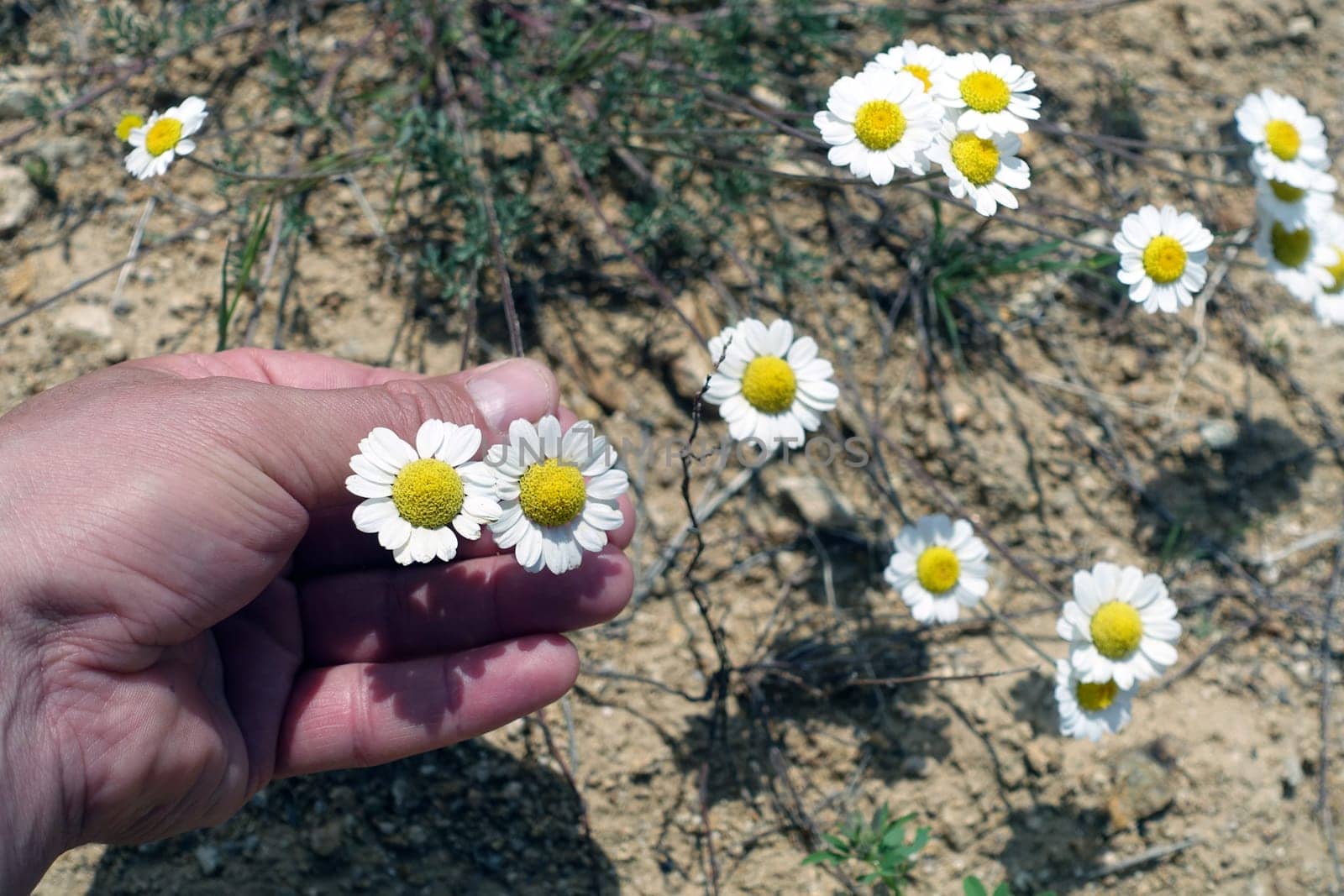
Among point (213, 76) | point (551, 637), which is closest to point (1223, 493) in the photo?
point (551, 637)

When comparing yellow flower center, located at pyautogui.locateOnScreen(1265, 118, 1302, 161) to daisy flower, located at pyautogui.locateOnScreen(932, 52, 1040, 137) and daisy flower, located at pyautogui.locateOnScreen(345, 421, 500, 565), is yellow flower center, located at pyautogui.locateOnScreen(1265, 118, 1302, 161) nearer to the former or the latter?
daisy flower, located at pyautogui.locateOnScreen(932, 52, 1040, 137)

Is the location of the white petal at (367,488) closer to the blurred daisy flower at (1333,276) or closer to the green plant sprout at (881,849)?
the green plant sprout at (881,849)

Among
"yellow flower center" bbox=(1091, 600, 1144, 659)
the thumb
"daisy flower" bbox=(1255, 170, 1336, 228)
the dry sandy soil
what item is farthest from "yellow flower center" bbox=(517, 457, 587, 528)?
"daisy flower" bbox=(1255, 170, 1336, 228)

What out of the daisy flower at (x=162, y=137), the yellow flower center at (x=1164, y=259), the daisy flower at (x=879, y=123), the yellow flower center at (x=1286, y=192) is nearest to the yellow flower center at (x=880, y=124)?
the daisy flower at (x=879, y=123)

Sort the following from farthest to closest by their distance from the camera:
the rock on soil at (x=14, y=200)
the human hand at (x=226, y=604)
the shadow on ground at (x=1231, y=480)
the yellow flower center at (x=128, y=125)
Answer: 1. the shadow on ground at (x=1231, y=480)
2. the rock on soil at (x=14, y=200)
3. the yellow flower center at (x=128, y=125)
4. the human hand at (x=226, y=604)

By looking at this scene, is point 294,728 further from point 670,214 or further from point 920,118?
point 920,118

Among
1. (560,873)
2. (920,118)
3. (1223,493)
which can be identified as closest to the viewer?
(920,118)

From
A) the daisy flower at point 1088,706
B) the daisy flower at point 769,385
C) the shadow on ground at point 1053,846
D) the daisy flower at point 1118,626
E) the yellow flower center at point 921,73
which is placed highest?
the yellow flower center at point 921,73

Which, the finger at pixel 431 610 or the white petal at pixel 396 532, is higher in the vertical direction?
the white petal at pixel 396 532
